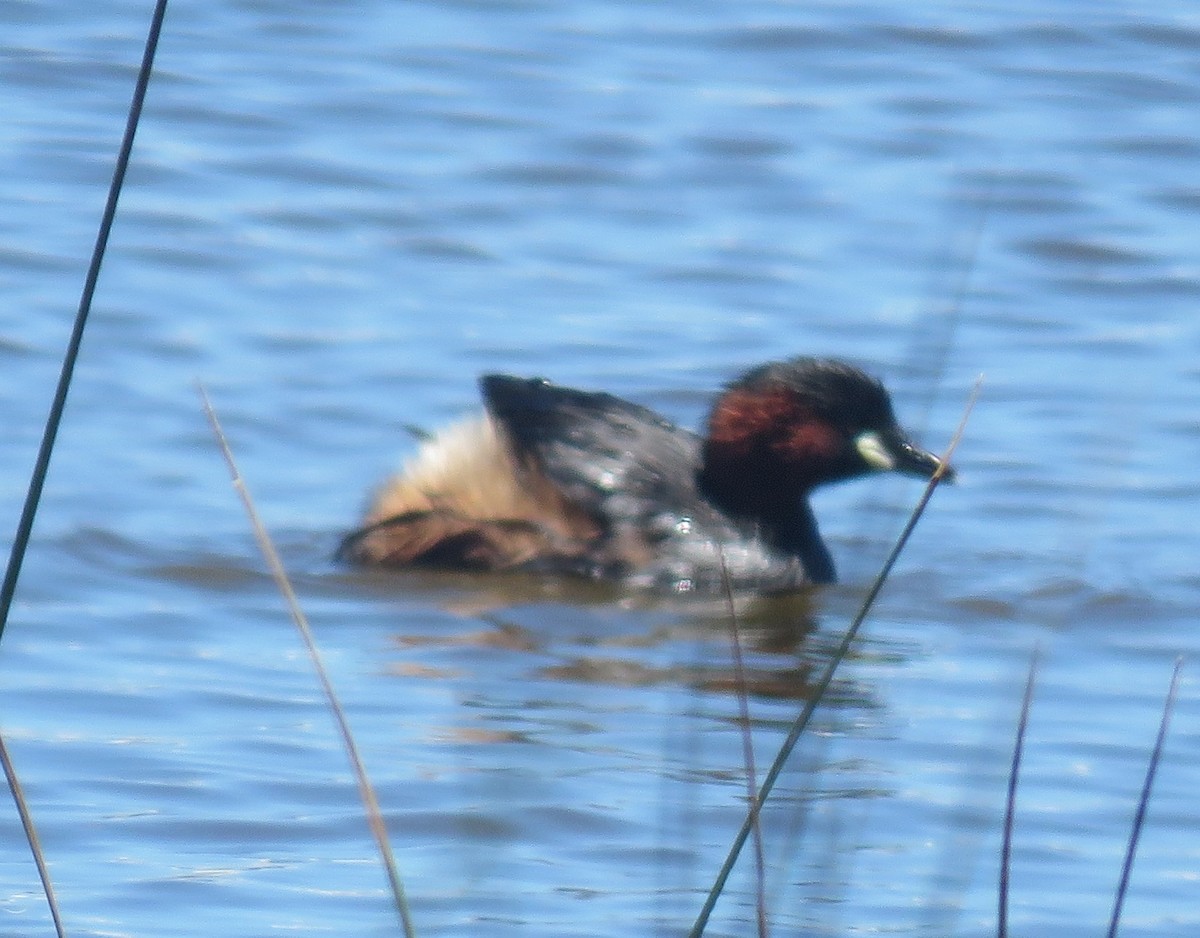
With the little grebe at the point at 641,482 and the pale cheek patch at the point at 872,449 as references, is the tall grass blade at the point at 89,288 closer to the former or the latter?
the little grebe at the point at 641,482

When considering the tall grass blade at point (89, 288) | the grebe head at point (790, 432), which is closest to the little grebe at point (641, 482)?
the grebe head at point (790, 432)

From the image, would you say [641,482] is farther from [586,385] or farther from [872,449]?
[586,385]

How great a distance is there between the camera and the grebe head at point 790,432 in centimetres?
830

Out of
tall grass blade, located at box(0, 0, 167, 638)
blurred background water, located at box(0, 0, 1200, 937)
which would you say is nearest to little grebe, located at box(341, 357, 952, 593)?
blurred background water, located at box(0, 0, 1200, 937)

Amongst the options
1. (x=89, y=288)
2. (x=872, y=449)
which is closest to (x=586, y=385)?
(x=872, y=449)

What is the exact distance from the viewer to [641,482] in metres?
8.23

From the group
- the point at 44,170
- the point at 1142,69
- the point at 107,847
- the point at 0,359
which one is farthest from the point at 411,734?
the point at 1142,69

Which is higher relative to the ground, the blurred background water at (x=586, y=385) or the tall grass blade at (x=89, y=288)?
the tall grass blade at (x=89, y=288)

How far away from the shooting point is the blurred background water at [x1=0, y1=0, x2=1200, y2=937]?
5.13m

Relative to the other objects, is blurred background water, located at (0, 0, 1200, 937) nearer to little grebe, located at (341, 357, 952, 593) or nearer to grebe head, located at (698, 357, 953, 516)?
little grebe, located at (341, 357, 952, 593)

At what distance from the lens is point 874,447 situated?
27.0 ft

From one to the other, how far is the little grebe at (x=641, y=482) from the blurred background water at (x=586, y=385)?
6.4 inches

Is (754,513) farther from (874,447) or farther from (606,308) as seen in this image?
(606,308)

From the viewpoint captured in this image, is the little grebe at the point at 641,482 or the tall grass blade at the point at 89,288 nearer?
the tall grass blade at the point at 89,288
